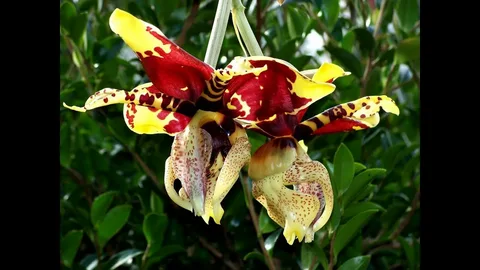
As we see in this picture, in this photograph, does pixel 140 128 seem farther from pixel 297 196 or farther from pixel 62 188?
pixel 62 188

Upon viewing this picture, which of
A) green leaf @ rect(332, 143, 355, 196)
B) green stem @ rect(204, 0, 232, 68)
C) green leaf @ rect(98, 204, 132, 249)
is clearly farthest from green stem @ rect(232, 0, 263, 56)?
green leaf @ rect(98, 204, 132, 249)

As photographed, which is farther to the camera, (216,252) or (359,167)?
(216,252)

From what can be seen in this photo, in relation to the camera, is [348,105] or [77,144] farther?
[77,144]

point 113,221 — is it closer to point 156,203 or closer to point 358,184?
point 156,203

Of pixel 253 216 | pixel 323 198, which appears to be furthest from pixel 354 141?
pixel 323 198

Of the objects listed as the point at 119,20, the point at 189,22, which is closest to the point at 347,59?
the point at 189,22

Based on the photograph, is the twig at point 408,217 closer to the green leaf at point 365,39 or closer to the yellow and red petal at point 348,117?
the green leaf at point 365,39
